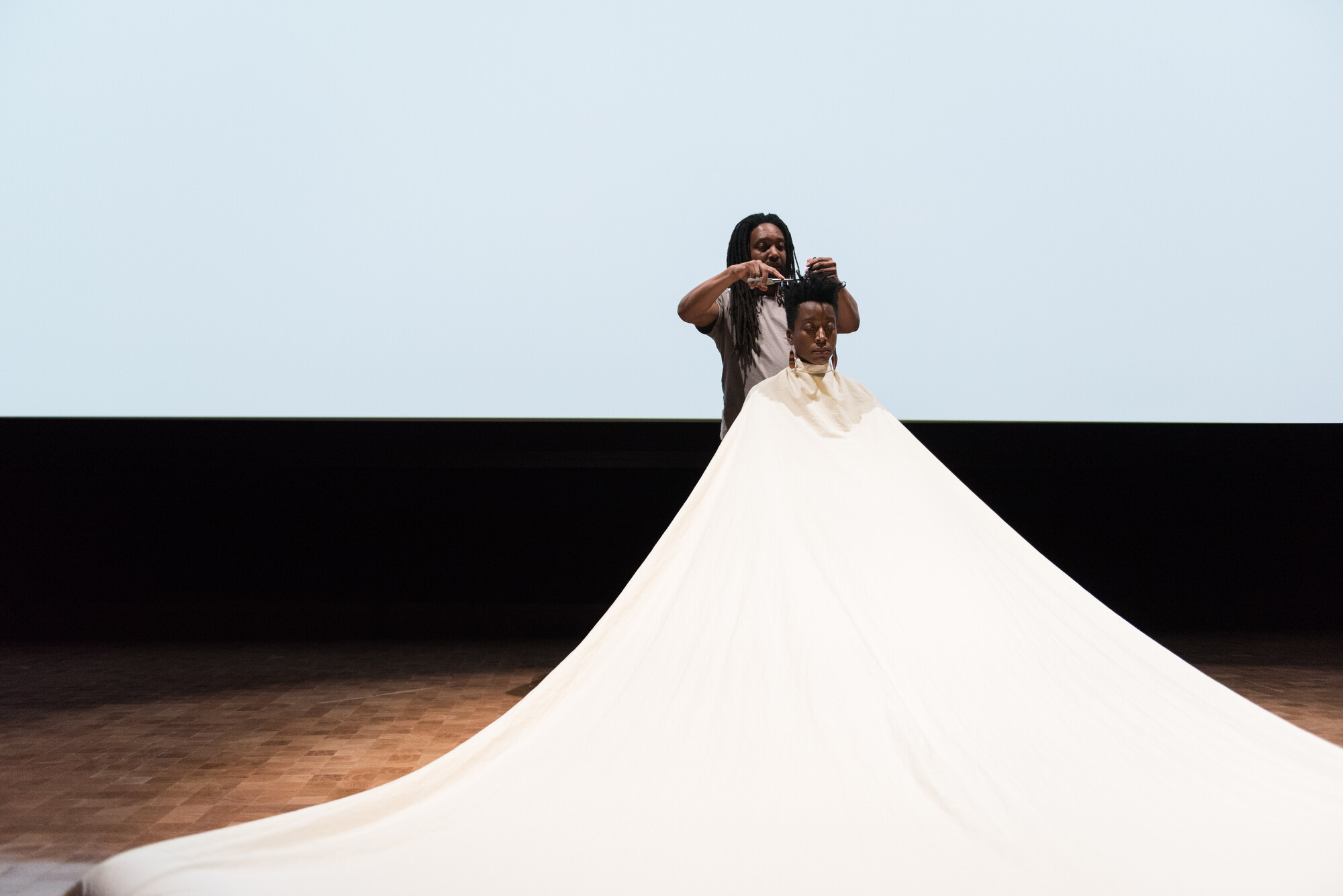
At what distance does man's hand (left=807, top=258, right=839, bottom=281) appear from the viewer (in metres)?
1.44

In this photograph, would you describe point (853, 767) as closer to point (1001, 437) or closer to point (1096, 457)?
point (1001, 437)

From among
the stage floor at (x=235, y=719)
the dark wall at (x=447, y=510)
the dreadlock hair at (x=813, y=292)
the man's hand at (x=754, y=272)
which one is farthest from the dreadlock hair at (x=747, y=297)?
the dark wall at (x=447, y=510)

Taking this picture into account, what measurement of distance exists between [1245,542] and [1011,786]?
3146 millimetres

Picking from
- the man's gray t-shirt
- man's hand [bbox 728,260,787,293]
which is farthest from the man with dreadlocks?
man's hand [bbox 728,260,787,293]

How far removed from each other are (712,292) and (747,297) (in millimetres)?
199

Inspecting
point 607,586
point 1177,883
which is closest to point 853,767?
point 1177,883

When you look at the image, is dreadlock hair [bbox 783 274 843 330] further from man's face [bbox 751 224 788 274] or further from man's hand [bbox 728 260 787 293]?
man's face [bbox 751 224 788 274]

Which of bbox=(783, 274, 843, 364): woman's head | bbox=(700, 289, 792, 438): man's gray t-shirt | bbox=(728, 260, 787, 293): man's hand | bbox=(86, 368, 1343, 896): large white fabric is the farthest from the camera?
bbox=(700, 289, 792, 438): man's gray t-shirt

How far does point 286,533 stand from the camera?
3107mm

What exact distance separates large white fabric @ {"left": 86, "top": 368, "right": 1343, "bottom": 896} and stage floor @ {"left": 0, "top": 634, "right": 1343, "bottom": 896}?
60 cm

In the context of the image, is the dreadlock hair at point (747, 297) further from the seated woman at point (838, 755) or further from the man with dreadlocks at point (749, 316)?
the seated woman at point (838, 755)

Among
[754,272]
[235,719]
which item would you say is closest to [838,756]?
[754,272]

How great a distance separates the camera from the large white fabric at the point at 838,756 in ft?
2.74

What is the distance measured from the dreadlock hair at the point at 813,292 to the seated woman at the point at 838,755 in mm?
302
